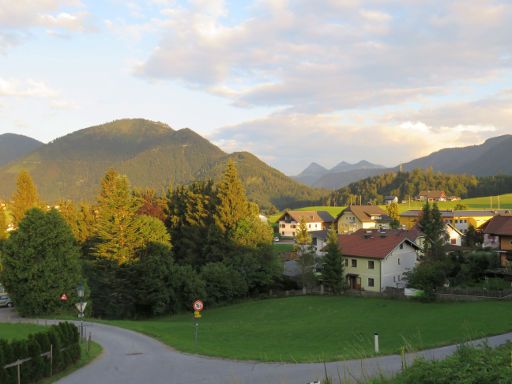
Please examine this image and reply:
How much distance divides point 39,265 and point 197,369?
959 inches

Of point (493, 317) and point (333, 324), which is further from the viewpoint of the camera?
point (333, 324)

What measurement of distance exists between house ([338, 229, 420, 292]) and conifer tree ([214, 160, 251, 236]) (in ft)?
44.9

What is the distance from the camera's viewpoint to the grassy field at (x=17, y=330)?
87.6ft

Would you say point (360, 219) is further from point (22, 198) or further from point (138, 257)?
point (22, 198)

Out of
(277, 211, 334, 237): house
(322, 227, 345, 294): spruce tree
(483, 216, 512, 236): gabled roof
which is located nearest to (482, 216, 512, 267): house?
(483, 216, 512, 236): gabled roof

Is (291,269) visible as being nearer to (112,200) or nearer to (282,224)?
(112,200)

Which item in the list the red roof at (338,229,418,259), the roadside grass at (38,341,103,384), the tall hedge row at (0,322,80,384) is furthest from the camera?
the red roof at (338,229,418,259)

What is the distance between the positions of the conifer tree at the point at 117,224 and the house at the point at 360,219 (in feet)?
227

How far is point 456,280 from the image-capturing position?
49.6 m

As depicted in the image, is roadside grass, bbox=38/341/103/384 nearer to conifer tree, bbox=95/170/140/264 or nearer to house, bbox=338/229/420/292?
conifer tree, bbox=95/170/140/264

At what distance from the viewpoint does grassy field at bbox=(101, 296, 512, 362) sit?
22.8 m

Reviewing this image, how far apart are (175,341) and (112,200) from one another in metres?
29.8

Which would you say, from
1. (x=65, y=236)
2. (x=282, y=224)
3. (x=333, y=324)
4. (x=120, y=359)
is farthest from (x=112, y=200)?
(x=282, y=224)

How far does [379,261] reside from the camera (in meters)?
50.9
